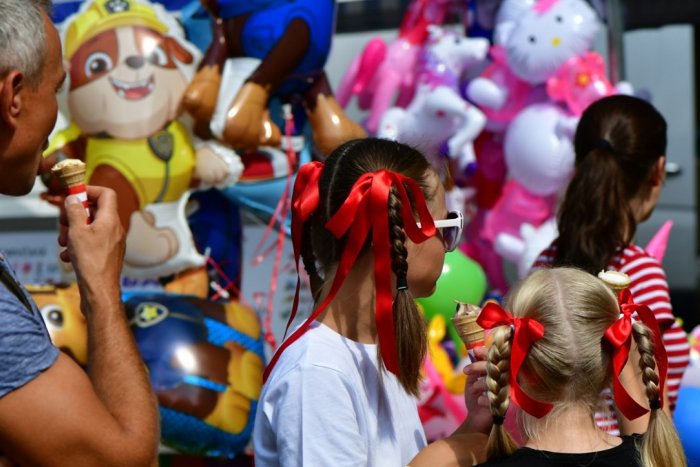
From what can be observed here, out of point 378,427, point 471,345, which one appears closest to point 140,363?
point 378,427

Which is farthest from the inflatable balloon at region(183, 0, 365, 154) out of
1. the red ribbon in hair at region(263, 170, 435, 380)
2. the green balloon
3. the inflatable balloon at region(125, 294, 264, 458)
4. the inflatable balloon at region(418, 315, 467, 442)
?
the red ribbon in hair at region(263, 170, 435, 380)

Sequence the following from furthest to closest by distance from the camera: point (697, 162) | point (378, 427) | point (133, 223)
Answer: point (697, 162) < point (133, 223) < point (378, 427)

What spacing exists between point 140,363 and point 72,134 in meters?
2.53

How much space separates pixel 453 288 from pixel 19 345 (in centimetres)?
370

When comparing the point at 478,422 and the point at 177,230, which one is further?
the point at 177,230

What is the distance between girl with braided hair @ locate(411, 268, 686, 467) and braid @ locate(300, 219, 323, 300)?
314 millimetres

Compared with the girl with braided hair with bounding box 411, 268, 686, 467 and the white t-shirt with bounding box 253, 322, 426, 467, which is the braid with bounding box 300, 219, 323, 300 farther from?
the girl with braided hair with bounding box 411, 268, 686, 467

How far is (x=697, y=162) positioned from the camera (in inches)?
248

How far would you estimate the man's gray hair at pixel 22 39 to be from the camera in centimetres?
137

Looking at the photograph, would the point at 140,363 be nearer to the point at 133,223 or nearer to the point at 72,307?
the point at 72,307

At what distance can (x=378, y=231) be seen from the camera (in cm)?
168

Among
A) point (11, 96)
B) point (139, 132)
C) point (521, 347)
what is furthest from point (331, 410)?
→ point (139, 132)

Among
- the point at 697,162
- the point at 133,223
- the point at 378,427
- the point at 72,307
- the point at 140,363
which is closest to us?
the point at 140,363

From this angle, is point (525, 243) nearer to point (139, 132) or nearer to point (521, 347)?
point (139, 132)
